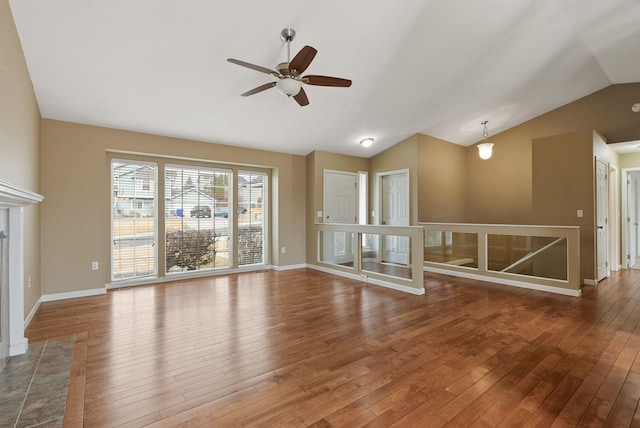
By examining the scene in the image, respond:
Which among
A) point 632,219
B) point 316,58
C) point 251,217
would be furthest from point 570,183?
point 251,217

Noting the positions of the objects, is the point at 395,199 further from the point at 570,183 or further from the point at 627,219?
the point at 627,219

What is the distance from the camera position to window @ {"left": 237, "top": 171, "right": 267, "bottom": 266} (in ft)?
20.7

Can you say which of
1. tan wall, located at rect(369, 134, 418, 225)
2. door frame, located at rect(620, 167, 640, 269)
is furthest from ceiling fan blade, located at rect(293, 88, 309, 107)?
door frame, located at rect(620, 167, 640, 269)

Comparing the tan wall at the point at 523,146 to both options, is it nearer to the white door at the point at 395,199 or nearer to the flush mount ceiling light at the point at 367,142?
the white door at the point at 395,199

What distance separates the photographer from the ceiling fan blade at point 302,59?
8.80 ft

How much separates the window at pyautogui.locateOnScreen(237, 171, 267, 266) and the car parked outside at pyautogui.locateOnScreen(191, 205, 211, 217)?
25.1 inches

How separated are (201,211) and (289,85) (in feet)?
11.5

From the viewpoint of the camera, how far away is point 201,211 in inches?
228

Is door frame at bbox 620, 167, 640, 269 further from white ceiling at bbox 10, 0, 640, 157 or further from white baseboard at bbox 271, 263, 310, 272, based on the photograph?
white baseboard at bbox 271, 263, 310, 272

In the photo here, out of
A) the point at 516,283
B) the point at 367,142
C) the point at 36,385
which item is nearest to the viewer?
the point at 36,385

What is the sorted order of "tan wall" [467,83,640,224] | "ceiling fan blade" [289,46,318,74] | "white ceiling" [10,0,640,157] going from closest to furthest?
"ceiling fan blade" [289,46,318,74] < "white ceiling" [10,0,640,157] < "tan wall" [467,83,640,224]

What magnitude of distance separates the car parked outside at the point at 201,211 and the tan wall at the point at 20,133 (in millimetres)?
2148

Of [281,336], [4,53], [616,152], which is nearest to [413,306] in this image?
[281,336]

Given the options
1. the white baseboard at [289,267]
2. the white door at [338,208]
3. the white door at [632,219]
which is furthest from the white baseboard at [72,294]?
the white door at [632,219]
